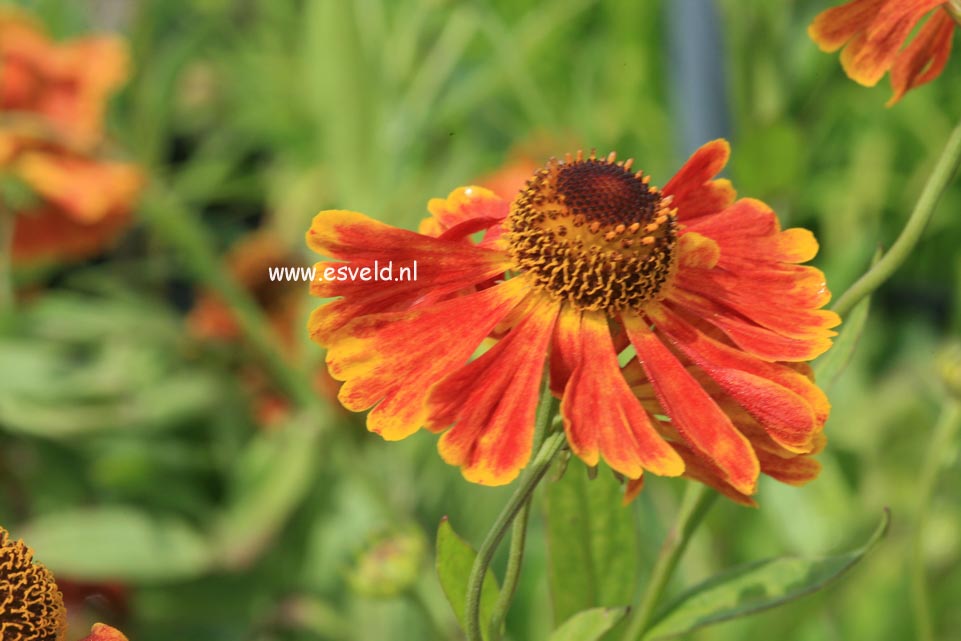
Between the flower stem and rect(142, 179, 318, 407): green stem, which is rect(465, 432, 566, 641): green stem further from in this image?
rect(142, 179, 318, 407): green stem

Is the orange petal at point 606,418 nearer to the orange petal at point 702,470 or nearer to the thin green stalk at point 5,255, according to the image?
the orange petal at point 702,470

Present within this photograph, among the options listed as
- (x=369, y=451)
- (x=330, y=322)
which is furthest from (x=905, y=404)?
(x=330, y=322)

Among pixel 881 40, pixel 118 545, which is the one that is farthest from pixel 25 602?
pixel 118 545

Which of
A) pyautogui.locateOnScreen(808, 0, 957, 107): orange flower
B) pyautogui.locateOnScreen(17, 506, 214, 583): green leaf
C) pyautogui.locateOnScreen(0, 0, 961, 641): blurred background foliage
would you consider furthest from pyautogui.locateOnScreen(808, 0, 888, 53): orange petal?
pyautogui.locateOnScreen(17, 506, 214, 583): green leaf

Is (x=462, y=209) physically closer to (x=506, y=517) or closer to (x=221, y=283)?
(x=506, y=517)

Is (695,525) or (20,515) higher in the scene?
(20,515)

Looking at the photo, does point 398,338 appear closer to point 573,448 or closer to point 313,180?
point 573,448

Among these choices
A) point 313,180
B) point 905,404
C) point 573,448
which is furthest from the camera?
point 313,180
